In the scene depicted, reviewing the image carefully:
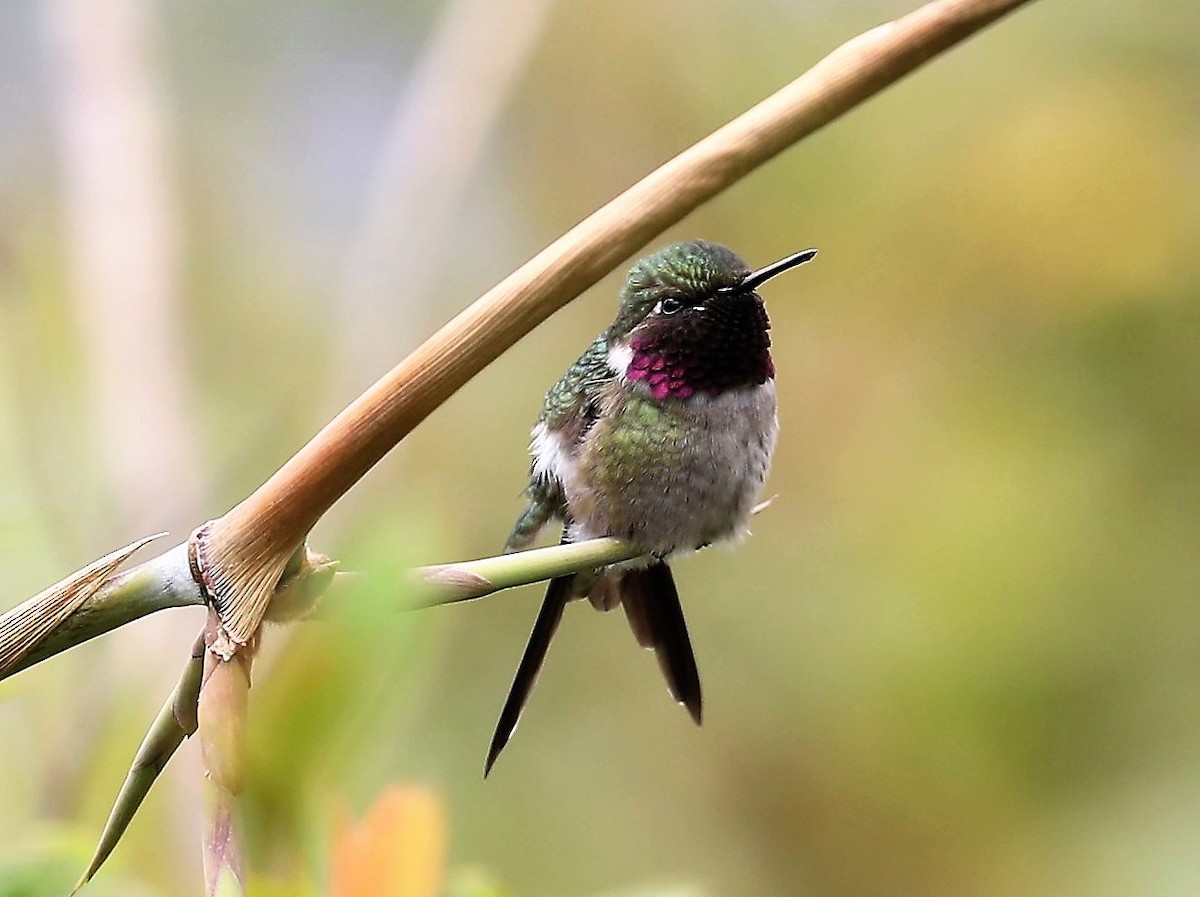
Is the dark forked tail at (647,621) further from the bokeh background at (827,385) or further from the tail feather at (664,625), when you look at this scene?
the bokeh background at (827,385)

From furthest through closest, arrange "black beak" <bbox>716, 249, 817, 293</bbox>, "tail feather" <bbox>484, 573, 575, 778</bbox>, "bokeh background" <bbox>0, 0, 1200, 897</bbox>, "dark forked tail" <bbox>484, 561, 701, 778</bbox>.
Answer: "bokeh background" <bbox>0, 0, 1200, 897</bbox>, "dark forked tail" <bbox>484, 561, 701, 778</bbox>, "tail feather" <bbox>484, 573, 575, 778</bbox>, "black beak" <bbox>716, 249, 817, 293</bbox>

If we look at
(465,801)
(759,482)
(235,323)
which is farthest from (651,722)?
(759,482)

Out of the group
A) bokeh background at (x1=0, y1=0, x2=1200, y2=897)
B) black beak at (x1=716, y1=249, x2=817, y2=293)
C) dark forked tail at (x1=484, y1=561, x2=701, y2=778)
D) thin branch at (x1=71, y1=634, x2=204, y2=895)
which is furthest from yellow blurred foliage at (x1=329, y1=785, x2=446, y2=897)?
bokeh background at (x1=0, y1=0, x2=1200, y2=897)

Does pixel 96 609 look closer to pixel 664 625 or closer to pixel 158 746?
pixel 158 746

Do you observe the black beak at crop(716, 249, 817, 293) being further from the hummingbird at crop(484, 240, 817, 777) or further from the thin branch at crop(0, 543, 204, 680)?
the thin branch at crop(0, 543, 204, 680)

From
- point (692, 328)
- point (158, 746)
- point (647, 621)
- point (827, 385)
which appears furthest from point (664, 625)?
point (827, 385)

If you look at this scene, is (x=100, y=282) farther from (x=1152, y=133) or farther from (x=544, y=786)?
(x=1152, y=133)
